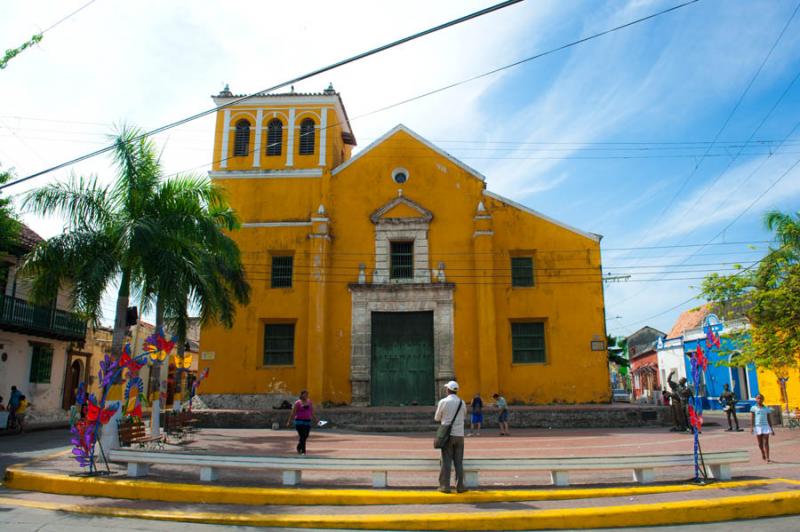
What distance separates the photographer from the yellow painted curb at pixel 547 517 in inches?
271

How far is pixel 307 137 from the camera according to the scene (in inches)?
895

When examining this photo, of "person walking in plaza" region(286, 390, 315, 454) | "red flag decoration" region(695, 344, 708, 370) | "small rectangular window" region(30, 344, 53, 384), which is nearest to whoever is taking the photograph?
"red flag decoration" region(695, 344, 708, 370)

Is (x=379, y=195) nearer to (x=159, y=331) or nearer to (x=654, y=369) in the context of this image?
(x=159, y=331)

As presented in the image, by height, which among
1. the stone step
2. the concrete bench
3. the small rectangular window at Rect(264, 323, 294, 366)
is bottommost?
the stone step

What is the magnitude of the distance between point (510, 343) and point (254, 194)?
36.2 ft

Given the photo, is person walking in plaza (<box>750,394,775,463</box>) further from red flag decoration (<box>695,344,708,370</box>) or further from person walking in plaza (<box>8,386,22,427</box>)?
person walking in plaza (<box>8,386,22,427</box>)

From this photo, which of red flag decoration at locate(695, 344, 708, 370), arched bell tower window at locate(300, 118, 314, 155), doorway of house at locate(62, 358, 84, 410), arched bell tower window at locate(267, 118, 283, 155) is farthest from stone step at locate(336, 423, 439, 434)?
doorway of house at locate(62, 358, 84, 410)

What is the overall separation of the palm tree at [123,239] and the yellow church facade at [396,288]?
7454 millimetres

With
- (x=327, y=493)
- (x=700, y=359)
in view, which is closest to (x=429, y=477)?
(x=327, y=493)

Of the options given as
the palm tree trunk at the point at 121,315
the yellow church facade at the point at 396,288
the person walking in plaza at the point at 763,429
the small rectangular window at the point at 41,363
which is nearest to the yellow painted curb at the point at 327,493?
the person walking in plaza at the point at 763,429

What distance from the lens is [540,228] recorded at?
2150 cm

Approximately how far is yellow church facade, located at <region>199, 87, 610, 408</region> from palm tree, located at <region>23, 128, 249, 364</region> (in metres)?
7.45

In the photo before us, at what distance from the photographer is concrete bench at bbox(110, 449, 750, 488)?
8242 millimetres

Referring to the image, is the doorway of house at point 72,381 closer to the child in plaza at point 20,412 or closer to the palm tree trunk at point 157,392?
the child in plaza at point 20,412
